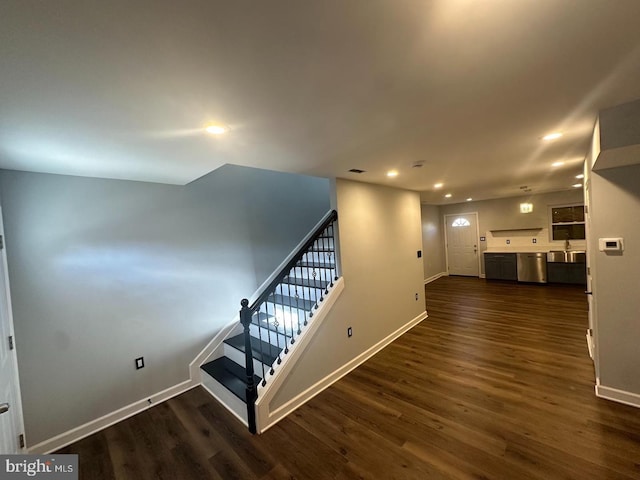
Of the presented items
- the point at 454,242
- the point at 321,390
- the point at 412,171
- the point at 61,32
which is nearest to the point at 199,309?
the point at 321,390

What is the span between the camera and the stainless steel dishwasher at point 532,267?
6.29 metres

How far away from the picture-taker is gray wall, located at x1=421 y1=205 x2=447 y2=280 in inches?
292

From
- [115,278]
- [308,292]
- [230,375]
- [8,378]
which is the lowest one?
[230,375]

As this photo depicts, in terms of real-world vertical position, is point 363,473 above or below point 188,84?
below

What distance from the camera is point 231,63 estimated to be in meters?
1.01

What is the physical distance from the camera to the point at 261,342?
2832 mm

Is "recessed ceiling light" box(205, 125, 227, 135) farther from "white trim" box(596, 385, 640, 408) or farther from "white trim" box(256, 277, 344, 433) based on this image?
"white trim" box(596, 385, 640, 408)

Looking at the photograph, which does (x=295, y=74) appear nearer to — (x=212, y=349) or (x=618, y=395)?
(x=212, y=349)

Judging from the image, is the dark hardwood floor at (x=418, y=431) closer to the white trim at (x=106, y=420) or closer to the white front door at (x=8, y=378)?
the white trim at (x=106, y=420)

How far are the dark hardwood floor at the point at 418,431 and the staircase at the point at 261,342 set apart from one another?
0.63 ft

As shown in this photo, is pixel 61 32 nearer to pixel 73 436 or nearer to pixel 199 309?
pixel 199 309

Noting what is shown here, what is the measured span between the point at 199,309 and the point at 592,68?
145 inches

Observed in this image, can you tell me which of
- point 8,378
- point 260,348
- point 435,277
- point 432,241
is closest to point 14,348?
point 8,378

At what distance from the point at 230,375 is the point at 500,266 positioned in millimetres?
7183
